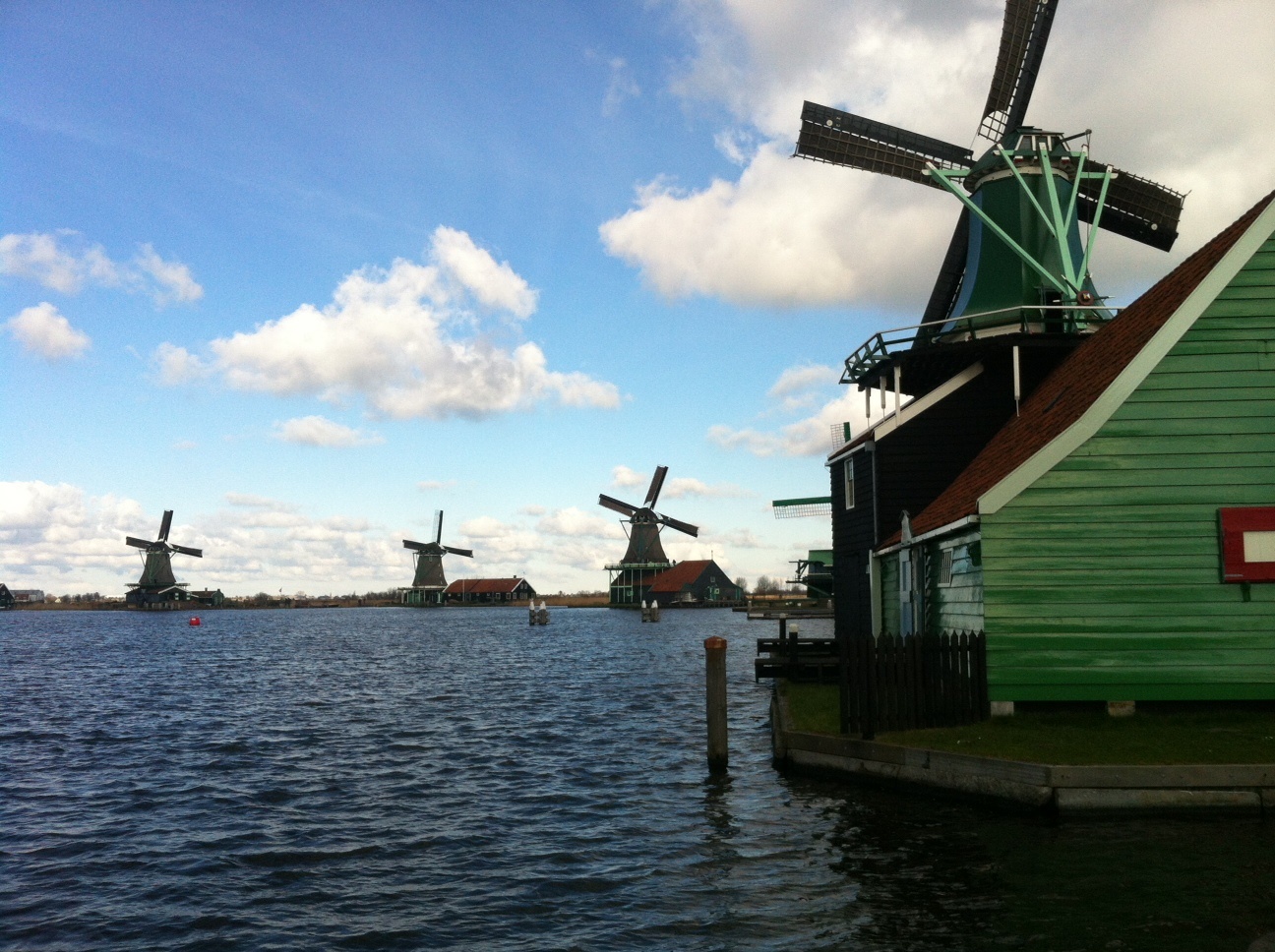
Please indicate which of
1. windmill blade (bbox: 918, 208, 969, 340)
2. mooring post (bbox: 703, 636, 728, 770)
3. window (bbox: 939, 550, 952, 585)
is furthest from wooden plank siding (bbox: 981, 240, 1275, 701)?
windmill blade (bbox: 918, 208, 969, 340)

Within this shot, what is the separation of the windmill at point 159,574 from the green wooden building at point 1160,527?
164 meters

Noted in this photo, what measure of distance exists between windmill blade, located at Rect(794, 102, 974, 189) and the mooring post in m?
20.7

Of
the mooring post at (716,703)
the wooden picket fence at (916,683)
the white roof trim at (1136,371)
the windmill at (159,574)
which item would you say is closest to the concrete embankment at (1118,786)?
the wooden picket fence at (916,683)

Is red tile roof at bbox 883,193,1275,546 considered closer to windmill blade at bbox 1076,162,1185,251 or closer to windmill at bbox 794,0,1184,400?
windmill at bbox 794,0,1184,400

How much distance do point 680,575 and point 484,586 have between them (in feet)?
190

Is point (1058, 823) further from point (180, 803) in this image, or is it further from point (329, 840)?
point (180, 803)

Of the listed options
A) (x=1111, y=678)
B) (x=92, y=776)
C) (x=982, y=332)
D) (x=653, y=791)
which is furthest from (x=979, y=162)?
(x=92, y=776)

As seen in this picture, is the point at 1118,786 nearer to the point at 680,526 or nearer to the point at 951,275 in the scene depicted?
the point at 951,275

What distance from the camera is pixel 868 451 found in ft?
78.0

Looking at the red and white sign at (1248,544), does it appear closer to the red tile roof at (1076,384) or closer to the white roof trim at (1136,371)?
the white roof trim at (1136,371)

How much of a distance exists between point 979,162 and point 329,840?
25826 mm

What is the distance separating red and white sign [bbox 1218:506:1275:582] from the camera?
46.5 feet

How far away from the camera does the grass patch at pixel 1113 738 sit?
12.4 m

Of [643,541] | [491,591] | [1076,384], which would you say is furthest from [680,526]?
[1076,384]
